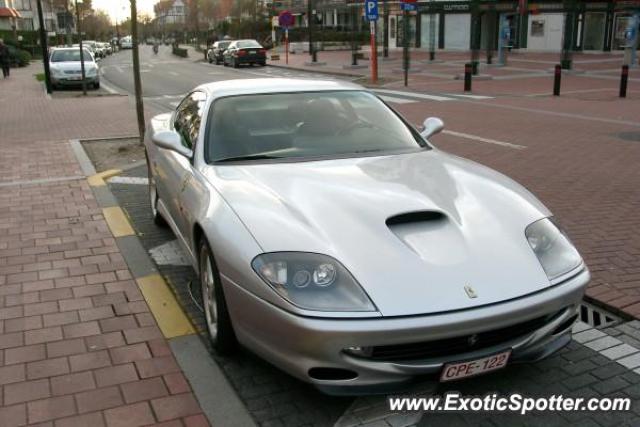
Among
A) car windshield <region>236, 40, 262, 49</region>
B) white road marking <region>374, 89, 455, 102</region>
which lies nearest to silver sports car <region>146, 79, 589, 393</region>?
white road marking <region>374, 89, 455, 102</region>

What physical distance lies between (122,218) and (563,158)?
6.03 meters

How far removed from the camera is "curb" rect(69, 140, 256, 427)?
3.21m

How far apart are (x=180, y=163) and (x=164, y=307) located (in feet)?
3.33

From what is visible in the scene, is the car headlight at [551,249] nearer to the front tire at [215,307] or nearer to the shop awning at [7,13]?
the front tire at [215,307]

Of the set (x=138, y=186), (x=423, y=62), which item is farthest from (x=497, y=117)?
(x=423, y=62)

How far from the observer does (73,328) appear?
4164 millimetres

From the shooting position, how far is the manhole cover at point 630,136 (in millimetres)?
10789

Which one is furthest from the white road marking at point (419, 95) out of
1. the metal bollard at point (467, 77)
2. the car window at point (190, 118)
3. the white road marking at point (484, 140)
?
the car window at point (190, 118)

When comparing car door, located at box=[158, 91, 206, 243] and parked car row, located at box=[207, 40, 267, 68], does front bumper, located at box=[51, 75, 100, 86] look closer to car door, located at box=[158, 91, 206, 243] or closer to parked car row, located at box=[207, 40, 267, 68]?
parked car row, located at box=[207, 40, 267, 68]

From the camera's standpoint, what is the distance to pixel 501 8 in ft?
127

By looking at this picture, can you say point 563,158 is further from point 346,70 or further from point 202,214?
point 346,70

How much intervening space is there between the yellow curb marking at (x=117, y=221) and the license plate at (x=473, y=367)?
3944mm

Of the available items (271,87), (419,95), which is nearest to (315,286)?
(271,87)

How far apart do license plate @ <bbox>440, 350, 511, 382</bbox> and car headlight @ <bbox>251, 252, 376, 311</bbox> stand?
454mm
